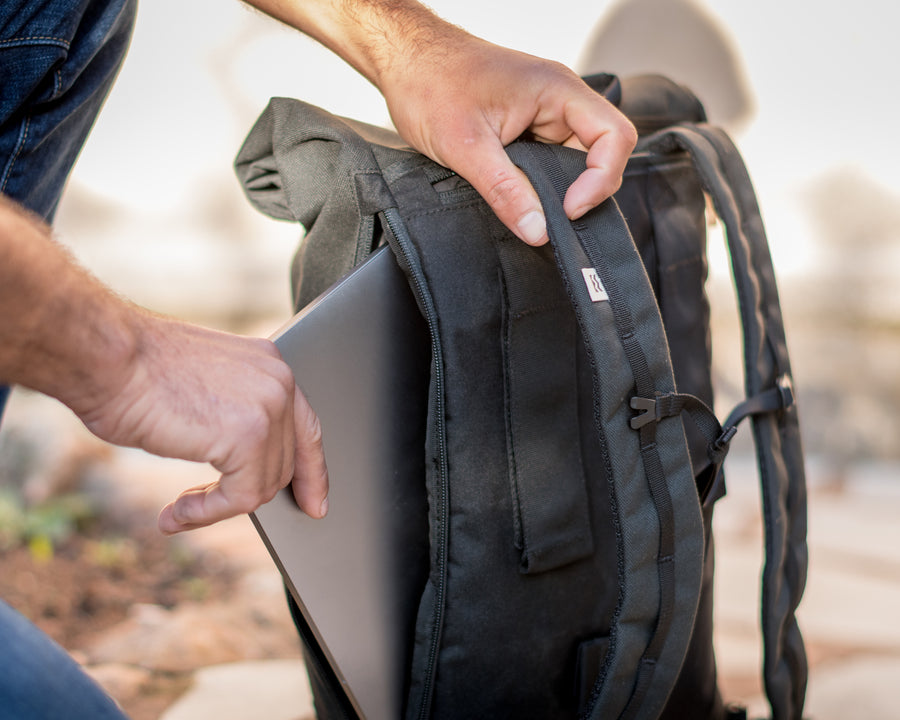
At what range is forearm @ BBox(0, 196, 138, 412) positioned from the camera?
393mm

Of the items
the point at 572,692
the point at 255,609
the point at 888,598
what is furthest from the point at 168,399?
the point at 888,598

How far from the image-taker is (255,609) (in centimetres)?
174

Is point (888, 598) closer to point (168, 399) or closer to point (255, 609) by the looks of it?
point (255, 609)

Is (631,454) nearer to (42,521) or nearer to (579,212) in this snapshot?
(579,212)

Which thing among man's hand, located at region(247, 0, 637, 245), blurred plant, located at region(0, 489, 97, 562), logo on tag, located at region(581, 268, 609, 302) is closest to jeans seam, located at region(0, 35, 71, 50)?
man's hand, located at region(247, 0, 637, 245)

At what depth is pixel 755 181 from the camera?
7.59 ft

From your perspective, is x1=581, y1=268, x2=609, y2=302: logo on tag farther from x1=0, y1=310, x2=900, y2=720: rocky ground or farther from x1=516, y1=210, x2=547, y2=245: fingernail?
x1=0, y1=310, x2=900, y2=720: rocky ground

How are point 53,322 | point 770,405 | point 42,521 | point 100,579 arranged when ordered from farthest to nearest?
point 42,521 < point 100,579 < point 770,405 < point 53,322

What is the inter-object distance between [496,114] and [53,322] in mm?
402

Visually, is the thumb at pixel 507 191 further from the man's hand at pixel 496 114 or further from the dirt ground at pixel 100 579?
the dirt ground at pixel 100 579

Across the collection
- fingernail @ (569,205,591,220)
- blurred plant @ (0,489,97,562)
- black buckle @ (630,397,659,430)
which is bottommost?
blurred plant @ (0,489,97,562)

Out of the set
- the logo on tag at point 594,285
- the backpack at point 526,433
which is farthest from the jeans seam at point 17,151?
the logo on tag at point 594,285

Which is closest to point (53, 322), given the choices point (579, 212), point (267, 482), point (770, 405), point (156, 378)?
point (156, 378)

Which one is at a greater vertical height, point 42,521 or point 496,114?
point 496,114
